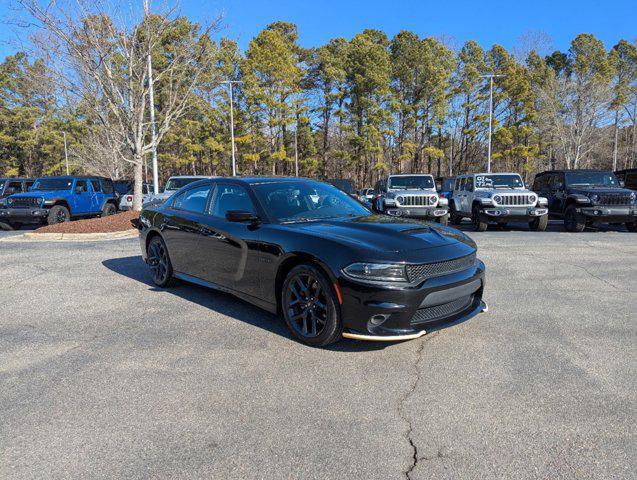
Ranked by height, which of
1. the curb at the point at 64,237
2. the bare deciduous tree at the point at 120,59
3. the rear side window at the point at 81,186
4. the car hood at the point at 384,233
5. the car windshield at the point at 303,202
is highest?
the bare deciduous tree at the point at 120,59

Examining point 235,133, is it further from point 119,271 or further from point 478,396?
point 478,396

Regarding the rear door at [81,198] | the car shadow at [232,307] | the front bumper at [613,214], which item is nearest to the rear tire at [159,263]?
the car shadow at [232,307]

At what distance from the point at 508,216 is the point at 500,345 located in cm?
968

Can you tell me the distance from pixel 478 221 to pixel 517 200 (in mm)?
1188

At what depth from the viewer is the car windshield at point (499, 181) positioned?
45.6ft

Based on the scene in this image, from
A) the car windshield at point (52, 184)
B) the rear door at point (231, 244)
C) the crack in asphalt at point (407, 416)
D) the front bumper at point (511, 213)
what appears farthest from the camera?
the car windshield at point (52, 184)

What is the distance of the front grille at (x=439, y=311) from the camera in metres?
3.68

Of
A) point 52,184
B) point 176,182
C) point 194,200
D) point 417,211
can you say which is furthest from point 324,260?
point 52,184

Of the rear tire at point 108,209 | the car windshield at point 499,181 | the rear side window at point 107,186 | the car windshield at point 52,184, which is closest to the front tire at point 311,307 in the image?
the car windshield at point 499,181

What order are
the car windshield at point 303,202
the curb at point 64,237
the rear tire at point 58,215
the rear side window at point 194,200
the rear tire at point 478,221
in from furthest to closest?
the rear tire at point 58,215 → the rear tire at point 478,221 → the curb at point 64,237 → the rear side window at point 194,200 → the car windshield at point 303,202

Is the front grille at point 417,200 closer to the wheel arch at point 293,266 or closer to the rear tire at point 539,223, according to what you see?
the rear tire at point 539,223

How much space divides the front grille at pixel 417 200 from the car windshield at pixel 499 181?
4.85 feet

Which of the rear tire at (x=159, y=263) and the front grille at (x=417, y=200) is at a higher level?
the front grille at (x=417, y=200)

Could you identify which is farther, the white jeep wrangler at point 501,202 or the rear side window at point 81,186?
the rear side window at point 81,186
